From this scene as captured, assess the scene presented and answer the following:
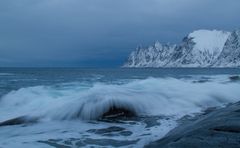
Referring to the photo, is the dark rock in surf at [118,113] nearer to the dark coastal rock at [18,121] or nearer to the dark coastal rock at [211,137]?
the dark coastal rock at [18,121]

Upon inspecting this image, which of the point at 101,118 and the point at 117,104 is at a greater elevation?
the point at 117,104

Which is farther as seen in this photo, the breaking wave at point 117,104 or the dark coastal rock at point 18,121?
the breaking wave at point 117,104

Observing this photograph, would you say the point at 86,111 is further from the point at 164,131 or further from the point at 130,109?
the point at 164,131

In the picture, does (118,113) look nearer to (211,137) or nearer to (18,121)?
(18,121)

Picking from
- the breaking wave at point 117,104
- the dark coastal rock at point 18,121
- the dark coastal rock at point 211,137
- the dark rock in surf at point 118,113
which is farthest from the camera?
the breaking wave at point 117,104

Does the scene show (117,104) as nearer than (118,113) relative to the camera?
No

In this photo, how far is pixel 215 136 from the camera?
19.7 ft

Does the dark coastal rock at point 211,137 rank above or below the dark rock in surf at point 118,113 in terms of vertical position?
above

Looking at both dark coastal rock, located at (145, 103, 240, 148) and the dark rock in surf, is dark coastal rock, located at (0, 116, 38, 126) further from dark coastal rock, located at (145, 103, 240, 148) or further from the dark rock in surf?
dark coastal rock, located at (145, 103, 240, 148)

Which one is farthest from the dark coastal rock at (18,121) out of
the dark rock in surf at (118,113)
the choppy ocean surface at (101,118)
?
the dark rock in surf at (118,113)

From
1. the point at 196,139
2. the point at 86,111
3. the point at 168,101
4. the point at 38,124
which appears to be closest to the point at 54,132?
the point at 38,124

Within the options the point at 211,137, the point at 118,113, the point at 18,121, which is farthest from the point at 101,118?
the point at 211,137

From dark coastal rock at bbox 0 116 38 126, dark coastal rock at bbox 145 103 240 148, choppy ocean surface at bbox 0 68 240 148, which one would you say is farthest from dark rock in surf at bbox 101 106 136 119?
dark coastal rock at bbox 145 103 240 148

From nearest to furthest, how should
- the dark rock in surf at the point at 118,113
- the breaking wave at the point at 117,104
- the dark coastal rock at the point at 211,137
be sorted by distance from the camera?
the dark coastal rock at the point at 211,137, the dark rock in surf at the point at 118,113, the breaking wave at the point at 117,104
